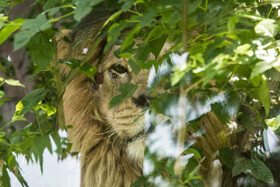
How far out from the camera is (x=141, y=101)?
1825 millimetres

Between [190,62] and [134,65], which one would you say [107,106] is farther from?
[190,62]

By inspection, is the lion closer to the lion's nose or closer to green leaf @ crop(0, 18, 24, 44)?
the lion's nose

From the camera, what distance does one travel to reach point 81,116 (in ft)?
7.32

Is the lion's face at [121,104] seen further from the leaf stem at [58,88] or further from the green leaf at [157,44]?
the green leaf at [157,44]

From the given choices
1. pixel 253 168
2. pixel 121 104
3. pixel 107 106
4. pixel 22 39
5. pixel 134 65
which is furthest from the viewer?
pixel 107 106

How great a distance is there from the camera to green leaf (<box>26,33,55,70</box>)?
51.5 inches

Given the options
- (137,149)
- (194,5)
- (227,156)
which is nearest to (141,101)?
(137,149)

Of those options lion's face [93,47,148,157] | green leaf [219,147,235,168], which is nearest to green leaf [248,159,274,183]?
green leaf [219,147,235,168]

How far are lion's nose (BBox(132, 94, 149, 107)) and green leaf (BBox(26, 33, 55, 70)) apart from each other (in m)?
0.54

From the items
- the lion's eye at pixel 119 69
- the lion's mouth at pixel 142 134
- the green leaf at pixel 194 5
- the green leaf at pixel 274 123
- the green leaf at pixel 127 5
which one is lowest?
the lion's mouth at pixel 142 134

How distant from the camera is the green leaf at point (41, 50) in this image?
1308 mm

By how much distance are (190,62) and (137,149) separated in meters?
1.04

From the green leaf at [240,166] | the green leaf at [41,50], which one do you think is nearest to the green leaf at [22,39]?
the green leaf at [41,50]

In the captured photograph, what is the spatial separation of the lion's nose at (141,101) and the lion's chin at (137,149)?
15 centimetres
